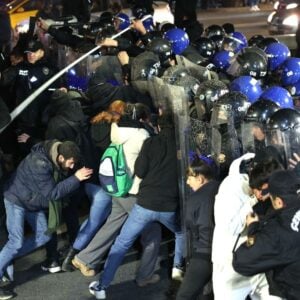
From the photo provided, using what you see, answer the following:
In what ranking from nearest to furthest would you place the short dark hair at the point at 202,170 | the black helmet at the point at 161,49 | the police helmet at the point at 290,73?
the short dark hair at the point at 202,170 → the police helmet at the point at 290,73 → the black helmet at the point at 161,49

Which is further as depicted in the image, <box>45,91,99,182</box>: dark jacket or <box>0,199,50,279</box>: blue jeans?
<box>45,91,99,182</box>: dark jacket

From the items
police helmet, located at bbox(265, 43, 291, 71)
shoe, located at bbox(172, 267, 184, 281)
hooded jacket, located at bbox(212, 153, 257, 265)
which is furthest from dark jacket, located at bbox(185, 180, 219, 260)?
police helmet, located at bbox(265, 43, 291, 71)

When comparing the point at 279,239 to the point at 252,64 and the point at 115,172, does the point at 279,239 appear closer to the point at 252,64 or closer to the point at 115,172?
the point at 115,172

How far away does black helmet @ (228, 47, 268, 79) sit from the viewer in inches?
293

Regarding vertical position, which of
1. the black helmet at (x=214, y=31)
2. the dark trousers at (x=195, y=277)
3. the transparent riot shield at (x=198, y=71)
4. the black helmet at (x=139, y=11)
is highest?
the transparent riot shield at (x=198, y=71)

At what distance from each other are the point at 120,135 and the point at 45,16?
6015mm

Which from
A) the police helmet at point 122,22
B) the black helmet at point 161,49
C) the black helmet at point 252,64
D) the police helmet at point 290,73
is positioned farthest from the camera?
the police helmet at point 122,22

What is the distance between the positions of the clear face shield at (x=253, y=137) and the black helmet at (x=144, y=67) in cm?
201

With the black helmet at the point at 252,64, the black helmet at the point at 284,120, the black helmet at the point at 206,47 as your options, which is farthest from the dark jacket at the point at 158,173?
the black helmet at the point at 206,47

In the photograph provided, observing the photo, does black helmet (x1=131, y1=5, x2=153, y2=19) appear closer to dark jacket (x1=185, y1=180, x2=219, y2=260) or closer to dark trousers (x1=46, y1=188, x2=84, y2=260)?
dark trousers (x1=46, y1=188, x2=84, y2=260)

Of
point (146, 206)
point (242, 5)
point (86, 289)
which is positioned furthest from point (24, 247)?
point (242, 5)

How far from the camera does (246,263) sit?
4.25m

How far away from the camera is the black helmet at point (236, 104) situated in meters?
5.83

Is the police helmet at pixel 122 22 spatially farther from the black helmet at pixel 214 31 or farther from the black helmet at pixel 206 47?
the black helmet at pixel 206 47
